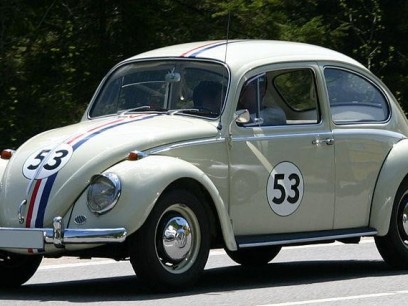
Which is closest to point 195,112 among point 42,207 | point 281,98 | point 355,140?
point 281,98

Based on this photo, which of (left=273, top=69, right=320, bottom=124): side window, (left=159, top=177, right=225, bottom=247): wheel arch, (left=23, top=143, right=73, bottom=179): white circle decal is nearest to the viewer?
(left=23, top=143, right=73, bottom=179): white circle decal

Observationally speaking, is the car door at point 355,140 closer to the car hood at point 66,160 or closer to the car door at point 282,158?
the car door at point 282,158

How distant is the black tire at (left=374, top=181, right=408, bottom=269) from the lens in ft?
35.6

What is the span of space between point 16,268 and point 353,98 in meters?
A: 3.24

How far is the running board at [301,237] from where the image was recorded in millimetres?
9680

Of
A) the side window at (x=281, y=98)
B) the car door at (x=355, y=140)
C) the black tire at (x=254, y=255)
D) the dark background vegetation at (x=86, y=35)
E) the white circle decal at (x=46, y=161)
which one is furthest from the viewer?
the dark background vegetation at (x=86, y=35)

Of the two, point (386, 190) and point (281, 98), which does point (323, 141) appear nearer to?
point (281, 98)

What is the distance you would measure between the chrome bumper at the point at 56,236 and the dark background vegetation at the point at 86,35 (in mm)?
→ 8393

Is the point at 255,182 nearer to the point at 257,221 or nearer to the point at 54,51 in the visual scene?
the point at 257,221

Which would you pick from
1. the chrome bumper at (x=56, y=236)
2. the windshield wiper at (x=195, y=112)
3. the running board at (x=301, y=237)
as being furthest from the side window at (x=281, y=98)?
the chrome bumper at (x=56, y=236)

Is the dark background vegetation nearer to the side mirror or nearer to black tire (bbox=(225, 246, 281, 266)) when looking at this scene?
black tire (bbox=(225, 246, 281, 266))

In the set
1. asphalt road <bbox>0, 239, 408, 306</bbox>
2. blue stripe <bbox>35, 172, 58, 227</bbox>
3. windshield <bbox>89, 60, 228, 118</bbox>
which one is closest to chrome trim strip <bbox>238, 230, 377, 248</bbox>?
asphalt road <bbox>0, 239, 408, 306</bbox>

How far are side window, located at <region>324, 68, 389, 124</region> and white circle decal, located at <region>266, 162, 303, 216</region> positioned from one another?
806mm

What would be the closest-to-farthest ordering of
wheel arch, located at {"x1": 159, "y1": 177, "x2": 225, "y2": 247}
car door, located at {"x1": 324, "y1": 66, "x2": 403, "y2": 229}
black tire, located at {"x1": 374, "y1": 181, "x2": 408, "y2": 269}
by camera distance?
wheel arch, located at {"x1": 159, "y1": 177, "x2": 225, "y2": 247}, car door, located at {"x1": 324, "y1": 66, "x2": 403, "y2": 229}, black tire, located at {"x1": 374, "y1": 181, "x2": 408, "y2": 269}
